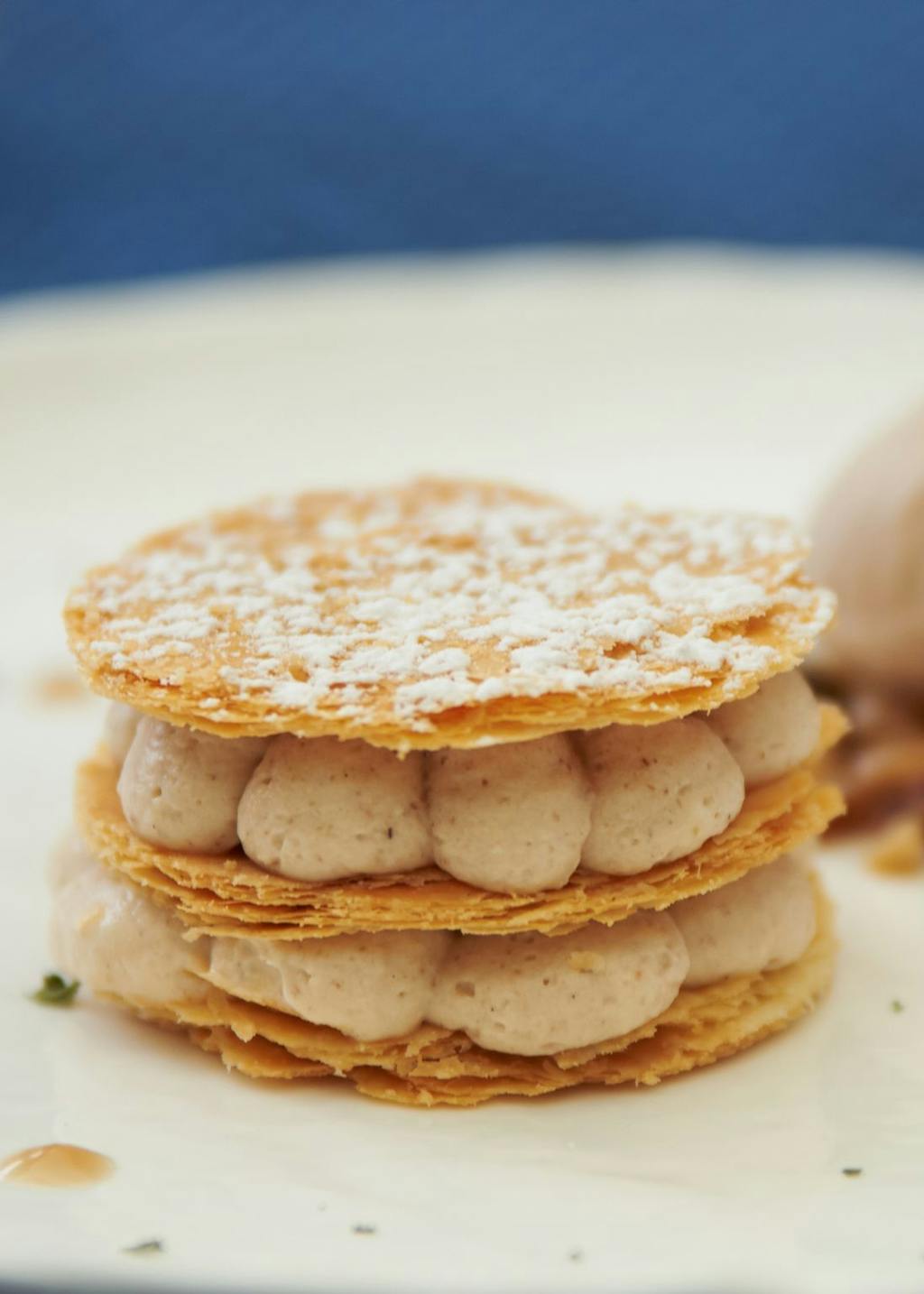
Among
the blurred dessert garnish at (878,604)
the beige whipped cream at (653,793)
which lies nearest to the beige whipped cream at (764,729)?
the beige whipped cream at (653,793)

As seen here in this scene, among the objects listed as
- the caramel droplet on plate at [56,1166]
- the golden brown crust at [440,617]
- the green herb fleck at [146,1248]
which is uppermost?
the golden brown crust at [440,617]

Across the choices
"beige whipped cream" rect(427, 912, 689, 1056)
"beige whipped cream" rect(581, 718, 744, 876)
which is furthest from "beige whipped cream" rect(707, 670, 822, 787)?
"beige whipped cream" rect(427, 912, 689, 1056)

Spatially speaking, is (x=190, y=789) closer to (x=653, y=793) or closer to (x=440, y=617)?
(x=440, y=617)

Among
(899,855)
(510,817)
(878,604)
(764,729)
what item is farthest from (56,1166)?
(878,604)

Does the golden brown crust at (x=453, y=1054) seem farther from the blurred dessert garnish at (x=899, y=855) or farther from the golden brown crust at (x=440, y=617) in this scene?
the blurred dessert garnish at (x=899, y=855)

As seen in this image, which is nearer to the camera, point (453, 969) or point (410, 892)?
point (410, 892)

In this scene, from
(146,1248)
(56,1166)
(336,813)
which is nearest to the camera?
(146,1248)

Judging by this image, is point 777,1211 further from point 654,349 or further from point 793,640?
point 654,349
